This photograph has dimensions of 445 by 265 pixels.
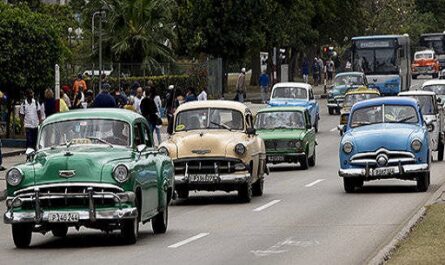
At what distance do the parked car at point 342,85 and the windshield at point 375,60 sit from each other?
5.12m

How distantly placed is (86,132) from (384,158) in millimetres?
9895

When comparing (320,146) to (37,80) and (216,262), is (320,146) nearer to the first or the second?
(37,80)

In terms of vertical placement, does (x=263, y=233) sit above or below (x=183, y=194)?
below

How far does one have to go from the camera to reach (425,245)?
18.1m

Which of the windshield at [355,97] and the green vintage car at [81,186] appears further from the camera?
the windshield at [355,97]

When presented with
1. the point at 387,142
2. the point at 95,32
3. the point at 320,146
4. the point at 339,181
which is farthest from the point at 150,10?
the point at 387,142

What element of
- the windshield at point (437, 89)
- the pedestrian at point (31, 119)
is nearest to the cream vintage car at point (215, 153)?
the pedestrian at point (31, 119)

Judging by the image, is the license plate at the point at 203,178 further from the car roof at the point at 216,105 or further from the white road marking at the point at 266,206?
the car roof at the point at 216,105

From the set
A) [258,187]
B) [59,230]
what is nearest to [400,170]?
[258,187]

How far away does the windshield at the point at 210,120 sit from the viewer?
92.9ft

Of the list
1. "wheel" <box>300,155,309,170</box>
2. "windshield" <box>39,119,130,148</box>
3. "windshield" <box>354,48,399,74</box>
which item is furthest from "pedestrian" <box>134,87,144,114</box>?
"windshield" <box>354,48,399,74</box>

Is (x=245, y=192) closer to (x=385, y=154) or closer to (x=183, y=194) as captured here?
(x=183, y=194)

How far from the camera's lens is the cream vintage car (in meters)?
27.2

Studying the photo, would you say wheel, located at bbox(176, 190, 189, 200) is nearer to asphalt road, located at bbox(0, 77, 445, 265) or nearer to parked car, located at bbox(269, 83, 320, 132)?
asphalt road, located at bbox(0, 77, 445, 265)
